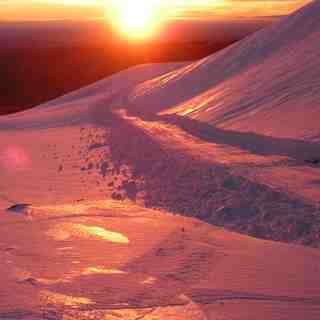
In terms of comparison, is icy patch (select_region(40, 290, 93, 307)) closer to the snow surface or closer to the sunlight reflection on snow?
the snow surface

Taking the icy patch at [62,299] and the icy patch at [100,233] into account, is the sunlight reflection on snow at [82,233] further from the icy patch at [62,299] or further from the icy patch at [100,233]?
the icy patch at [62,299]

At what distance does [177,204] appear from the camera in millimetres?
9227

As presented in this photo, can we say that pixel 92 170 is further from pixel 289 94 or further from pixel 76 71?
pixel 76 71

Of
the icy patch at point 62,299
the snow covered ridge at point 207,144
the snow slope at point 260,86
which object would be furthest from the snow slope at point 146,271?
the snow slope at point 260,86

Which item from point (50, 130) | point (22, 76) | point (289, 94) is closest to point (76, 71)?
point (22, 76)

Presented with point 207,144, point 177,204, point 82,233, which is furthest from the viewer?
point 207,144

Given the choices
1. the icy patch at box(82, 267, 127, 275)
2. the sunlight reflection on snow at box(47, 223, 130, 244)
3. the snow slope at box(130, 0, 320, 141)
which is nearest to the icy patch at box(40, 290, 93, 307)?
the icy patch at box(82, 267, 127, 275)

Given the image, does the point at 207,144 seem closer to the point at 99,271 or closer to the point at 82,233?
the point at 82,233

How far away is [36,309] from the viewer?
5836 mm

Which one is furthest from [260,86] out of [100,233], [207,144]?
[100,233]

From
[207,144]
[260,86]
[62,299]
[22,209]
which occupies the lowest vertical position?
[62,299]

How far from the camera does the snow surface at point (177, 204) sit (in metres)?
6.16

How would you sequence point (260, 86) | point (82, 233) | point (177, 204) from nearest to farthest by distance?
point (82, 233), point (177, 204), point (260, 86)

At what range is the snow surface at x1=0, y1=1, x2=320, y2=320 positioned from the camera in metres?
6.16
